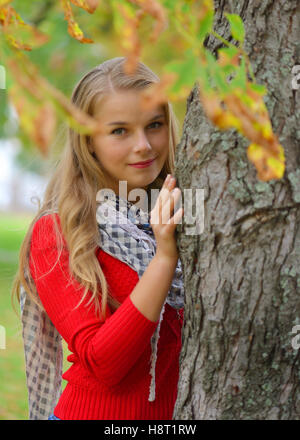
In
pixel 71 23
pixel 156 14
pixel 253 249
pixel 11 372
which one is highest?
pixel 71 23

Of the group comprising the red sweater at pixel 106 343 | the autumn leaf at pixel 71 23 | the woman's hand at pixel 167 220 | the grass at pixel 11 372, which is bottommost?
the grass at pixel 11 372

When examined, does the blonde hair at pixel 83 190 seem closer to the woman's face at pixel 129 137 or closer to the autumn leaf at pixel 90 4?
the woman's face at pixel 129 137

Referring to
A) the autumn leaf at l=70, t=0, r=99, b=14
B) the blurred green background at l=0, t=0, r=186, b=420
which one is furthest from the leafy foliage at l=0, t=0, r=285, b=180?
the blurred green background at l=0, t=0, r=186, b=420

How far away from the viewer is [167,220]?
141cm

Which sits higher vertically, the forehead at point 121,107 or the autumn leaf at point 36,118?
the forehead at point 121,107

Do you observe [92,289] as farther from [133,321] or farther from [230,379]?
[230,379]

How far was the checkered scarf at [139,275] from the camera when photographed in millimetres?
1698

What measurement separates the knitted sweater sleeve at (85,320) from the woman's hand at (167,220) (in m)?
0.17

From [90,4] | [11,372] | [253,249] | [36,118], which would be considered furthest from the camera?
[11,372]

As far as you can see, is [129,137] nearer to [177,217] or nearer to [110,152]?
[110,152]

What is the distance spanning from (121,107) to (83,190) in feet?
1.00

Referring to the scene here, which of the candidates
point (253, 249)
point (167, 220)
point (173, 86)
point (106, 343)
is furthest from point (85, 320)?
point (173, 86)

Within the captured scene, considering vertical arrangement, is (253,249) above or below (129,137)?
below

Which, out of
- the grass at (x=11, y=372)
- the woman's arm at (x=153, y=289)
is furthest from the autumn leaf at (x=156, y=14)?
the grass at (x=11, y=372)
